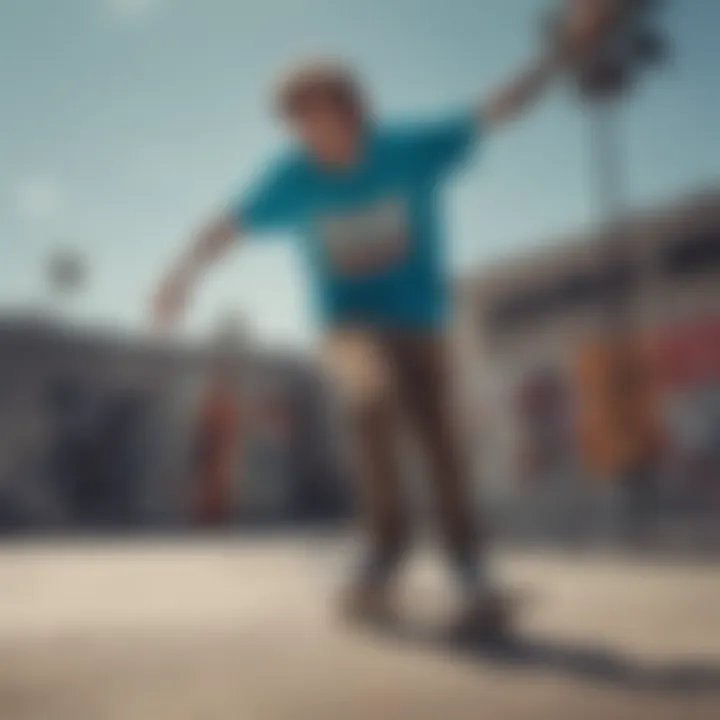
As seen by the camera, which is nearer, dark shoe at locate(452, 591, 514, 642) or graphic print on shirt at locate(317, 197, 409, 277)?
dark shoe at locate(452, 591, 514, 642)

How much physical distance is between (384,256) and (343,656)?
2.61 ft

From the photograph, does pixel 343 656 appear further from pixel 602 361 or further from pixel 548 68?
pixel 602 361

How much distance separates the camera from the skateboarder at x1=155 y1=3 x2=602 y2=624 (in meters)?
1.64

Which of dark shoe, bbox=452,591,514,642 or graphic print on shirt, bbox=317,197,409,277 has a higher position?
graphic print on shirt, bbox=317,197,409,277

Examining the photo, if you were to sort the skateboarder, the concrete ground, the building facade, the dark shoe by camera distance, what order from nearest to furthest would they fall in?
1. the concrete ground
2. the dark shoe
3. the skateboarder
4. the building facade

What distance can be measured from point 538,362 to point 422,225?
1176 centimetres

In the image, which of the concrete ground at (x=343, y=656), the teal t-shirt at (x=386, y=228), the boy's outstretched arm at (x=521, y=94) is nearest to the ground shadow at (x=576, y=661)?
the concrete ground at (x=343, y=656)

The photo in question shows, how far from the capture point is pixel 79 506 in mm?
12570

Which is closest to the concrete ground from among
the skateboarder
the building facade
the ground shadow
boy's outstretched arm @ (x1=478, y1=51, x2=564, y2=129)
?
the ground shadow

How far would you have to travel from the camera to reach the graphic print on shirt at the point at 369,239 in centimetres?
168

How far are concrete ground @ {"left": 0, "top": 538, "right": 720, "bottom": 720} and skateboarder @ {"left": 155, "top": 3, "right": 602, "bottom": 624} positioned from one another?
22cm

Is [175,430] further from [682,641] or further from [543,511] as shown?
[682,641]

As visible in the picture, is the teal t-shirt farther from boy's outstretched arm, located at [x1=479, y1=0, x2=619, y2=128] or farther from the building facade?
the building facade

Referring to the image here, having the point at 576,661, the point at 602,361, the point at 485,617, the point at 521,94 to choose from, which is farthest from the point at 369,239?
the point at 602,361
